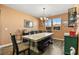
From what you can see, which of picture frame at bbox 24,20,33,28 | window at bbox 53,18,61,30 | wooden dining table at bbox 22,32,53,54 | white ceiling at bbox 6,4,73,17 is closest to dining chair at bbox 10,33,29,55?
wooden dining table at bbox 22,32,53,54

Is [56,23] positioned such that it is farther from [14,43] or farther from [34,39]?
[14,43]

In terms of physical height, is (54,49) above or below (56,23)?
below

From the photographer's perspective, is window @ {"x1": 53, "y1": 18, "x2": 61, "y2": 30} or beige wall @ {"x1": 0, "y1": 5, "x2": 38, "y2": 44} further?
window @ {"x1": 53, "y1": 18, "x2": 61, "y2": 30}

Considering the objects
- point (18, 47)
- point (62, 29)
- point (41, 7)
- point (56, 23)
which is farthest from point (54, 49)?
point (41, 7)

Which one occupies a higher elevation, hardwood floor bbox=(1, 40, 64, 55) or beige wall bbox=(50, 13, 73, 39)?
beige wall bbox=(50, 13, 73, 39)

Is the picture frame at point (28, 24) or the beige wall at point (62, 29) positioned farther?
the picture frame at point (28, 24)

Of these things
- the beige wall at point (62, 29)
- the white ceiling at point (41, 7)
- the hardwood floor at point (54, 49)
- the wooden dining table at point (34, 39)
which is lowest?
the hardwood floor at point (54, 49)

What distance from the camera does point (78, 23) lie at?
1934 millimetres

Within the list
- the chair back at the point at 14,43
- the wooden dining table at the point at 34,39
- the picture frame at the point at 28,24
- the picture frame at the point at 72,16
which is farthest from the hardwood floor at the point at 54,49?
the picture frame at the point at 28,24

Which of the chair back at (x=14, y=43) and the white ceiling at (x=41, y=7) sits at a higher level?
the white ceiling at (x=41, y=7)

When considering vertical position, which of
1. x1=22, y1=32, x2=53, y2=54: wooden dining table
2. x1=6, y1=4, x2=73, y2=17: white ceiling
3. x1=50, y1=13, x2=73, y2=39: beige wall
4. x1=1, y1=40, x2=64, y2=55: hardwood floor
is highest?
x1=6, y1=4, x2=73, y2=17: white ceiling

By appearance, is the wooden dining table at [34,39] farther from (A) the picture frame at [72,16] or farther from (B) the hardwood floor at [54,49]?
(A) the picture frame at [72,16]

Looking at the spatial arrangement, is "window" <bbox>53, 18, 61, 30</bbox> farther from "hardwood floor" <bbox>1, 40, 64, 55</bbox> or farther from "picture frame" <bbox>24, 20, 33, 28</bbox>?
"picture frame" <bbox>24, 20, 33, 28</bbox>
